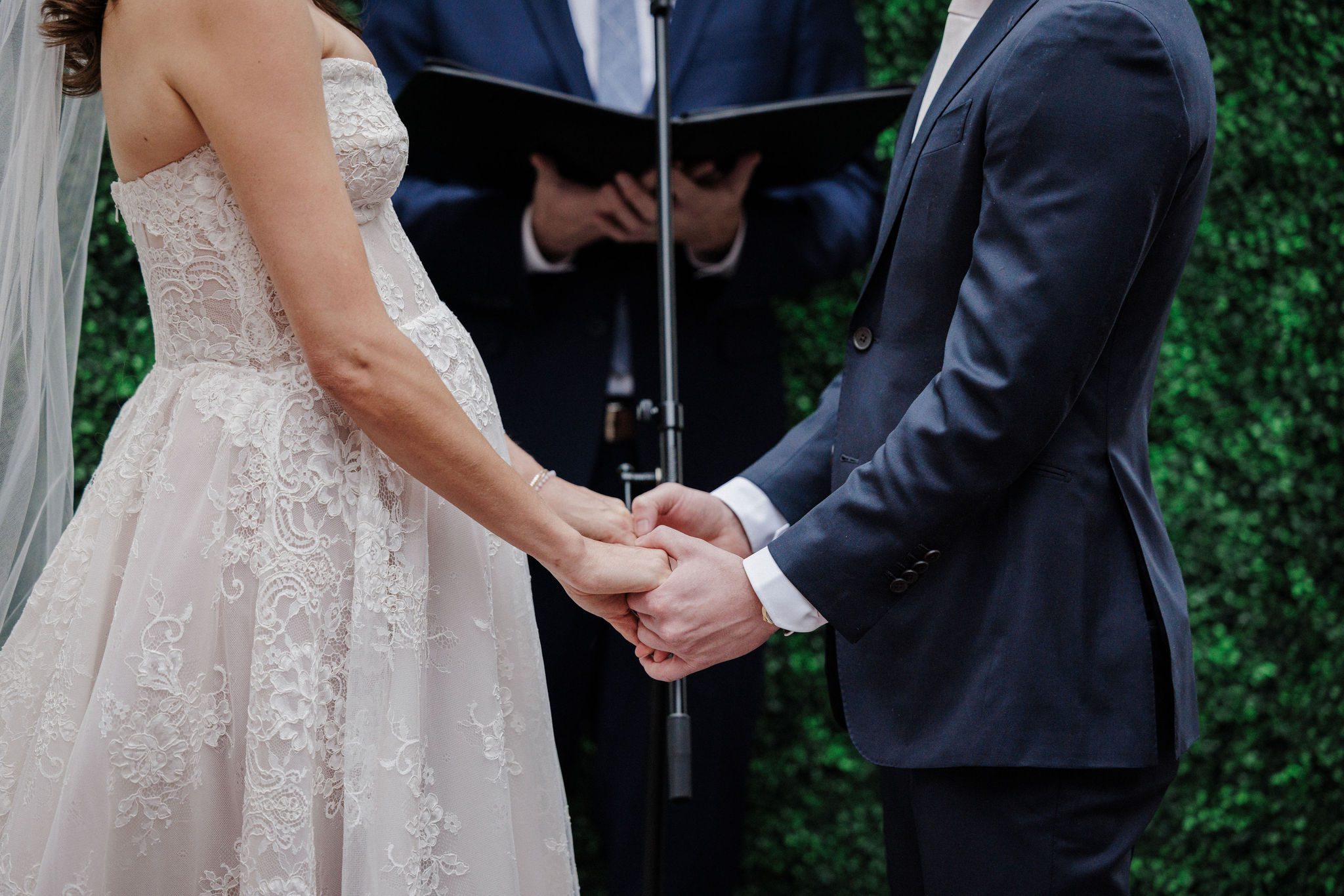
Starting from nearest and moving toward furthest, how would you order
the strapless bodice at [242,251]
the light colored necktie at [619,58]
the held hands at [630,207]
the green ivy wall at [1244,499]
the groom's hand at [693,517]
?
the strapless bodice at [242,251], the groom's hand at [693,517], the held hands at [630,207], the light colored necktie at [619,58], the green ivy wall at [1244,499]

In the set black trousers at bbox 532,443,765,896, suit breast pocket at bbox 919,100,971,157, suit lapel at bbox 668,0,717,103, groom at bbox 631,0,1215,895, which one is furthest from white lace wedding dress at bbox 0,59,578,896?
suit lapel at bbox 668,0,717,103

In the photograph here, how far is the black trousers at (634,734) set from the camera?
86.8 inches

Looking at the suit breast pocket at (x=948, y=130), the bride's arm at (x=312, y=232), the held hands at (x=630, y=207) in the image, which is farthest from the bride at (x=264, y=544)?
the held hands at (x=630, y=207)

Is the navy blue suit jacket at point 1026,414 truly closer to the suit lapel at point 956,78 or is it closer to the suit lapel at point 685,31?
the suit lapel at point 956,78

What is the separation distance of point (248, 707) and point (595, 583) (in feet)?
1.44

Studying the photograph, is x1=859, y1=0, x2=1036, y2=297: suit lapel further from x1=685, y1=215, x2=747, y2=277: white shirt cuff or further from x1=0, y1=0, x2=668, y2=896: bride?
x1=685, y1=215, x2=747, y2=277: white shirt cuff

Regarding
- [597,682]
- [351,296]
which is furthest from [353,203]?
[597,682]

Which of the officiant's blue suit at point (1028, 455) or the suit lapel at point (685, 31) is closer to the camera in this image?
the officiant's blue suit at point (1028, 455)

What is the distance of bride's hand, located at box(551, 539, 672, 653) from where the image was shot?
4.86 ft

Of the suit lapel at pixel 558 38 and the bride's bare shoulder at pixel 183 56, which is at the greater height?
→ the suit lapel at pixel 558 38

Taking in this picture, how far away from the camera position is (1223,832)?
2.73 m

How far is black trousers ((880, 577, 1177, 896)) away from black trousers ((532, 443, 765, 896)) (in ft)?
3.24

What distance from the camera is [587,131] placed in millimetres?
1863

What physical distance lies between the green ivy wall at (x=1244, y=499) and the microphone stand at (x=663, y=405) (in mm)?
1126
